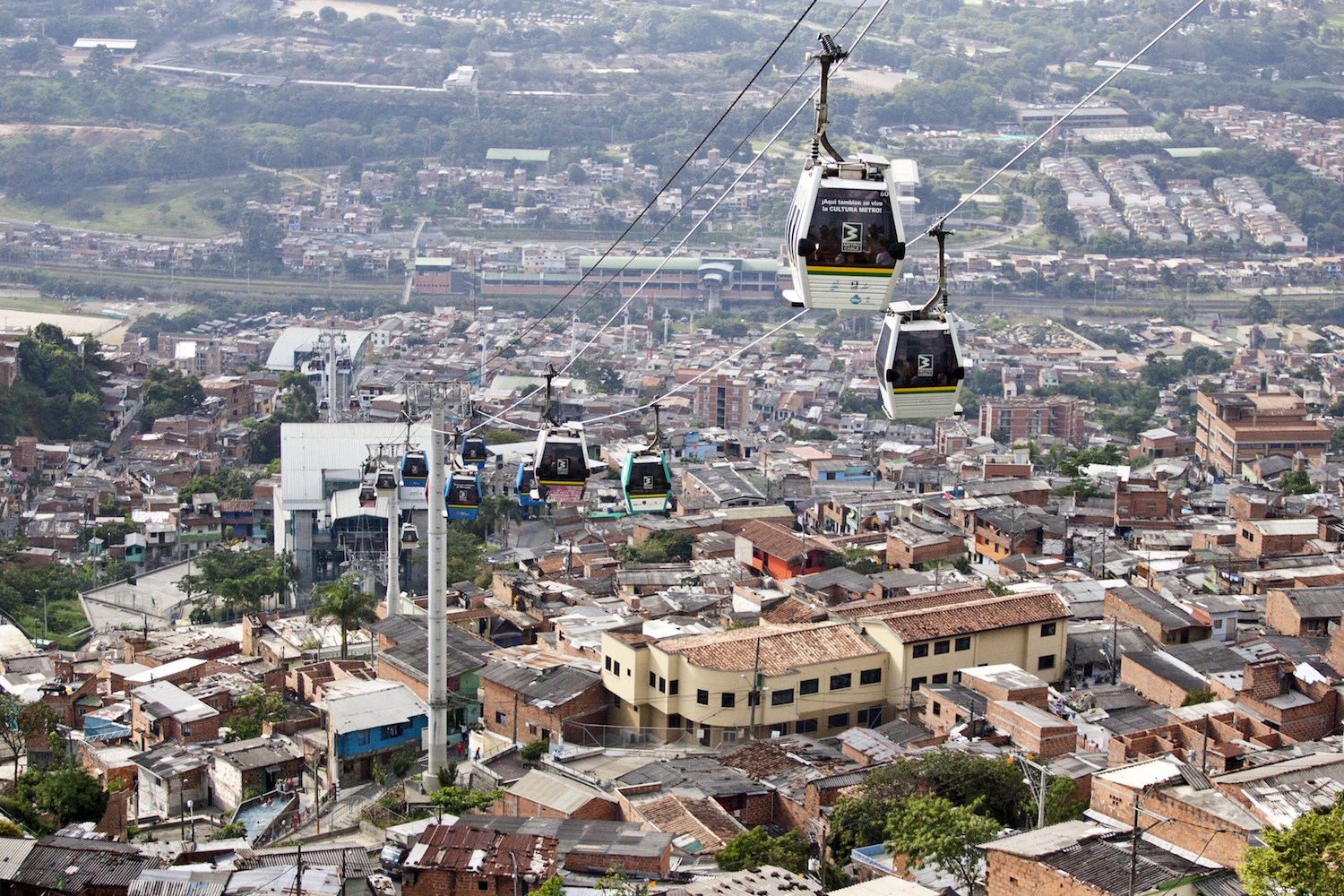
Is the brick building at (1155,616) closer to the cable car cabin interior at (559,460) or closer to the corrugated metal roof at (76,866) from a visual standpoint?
the cable car cabin interior at (559,460)

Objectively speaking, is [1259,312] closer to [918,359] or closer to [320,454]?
[320,454]

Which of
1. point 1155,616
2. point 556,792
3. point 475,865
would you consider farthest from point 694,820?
point 1155,616

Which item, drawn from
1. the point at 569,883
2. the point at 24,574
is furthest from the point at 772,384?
the point at 569,883

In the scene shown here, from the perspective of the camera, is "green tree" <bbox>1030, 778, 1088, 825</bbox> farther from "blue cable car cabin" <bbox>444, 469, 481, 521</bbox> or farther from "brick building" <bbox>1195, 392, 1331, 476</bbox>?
"brick building" <bbox>1195, 392, 1331, 476</bbox>

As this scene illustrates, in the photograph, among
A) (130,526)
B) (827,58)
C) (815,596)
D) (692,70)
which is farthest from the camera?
(692,70)

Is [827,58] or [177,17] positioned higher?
[177,17]

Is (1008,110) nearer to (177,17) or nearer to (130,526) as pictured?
(177,17)

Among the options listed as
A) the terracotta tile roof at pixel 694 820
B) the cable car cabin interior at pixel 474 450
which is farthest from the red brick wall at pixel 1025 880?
the cable car cabin interior at pixel 474 450
